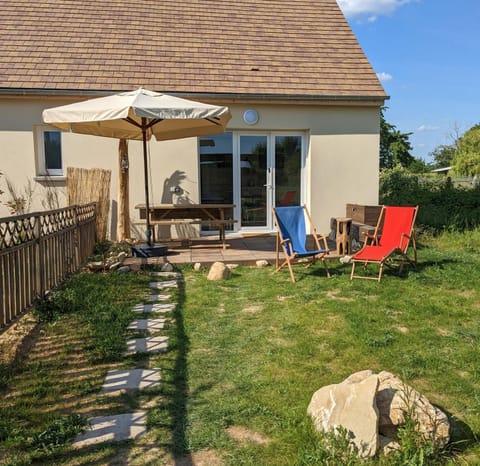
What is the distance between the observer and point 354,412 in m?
2.34

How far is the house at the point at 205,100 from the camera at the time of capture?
9.01 m

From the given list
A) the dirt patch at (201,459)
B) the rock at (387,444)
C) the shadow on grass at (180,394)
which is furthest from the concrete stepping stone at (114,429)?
the rock at (387,444)

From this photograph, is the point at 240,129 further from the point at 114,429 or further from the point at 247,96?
the point at 114,429

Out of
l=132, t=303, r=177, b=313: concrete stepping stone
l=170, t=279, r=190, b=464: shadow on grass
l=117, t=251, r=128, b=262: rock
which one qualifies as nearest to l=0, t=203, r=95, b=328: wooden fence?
l=117, t=251, r=128, b=262: rock

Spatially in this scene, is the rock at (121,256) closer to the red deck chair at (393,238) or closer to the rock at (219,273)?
the rock at (219,273)

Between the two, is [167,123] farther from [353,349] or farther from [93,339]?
[353,349]

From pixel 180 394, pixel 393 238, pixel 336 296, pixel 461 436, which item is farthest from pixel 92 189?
pixel 461 436

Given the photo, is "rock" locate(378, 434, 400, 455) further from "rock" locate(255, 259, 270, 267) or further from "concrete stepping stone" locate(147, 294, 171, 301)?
"rock" locate(255, 259, 270, 267)

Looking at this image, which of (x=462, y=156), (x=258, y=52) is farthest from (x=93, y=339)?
(x=462, y=156)

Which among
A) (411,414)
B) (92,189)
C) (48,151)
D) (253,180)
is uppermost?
(48,151)

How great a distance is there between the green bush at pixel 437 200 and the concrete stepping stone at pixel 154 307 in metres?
7.46

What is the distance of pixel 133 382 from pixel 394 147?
125 ft

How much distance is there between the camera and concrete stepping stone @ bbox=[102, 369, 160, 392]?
3.15 m

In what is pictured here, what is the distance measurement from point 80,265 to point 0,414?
405cm
